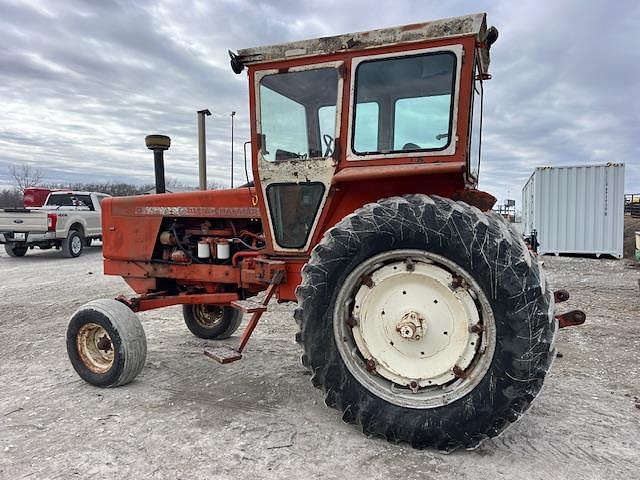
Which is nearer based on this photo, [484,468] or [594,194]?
[484,468]

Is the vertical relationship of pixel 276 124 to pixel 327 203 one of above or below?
above

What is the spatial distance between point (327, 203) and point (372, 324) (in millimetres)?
934

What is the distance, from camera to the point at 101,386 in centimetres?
388

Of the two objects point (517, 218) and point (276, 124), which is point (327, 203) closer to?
point (276, 124)

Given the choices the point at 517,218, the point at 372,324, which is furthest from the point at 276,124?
the point at 517,218

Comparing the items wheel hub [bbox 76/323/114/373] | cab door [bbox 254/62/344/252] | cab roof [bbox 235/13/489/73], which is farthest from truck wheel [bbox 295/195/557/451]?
wheel hub [bbox 76/323/114/373]

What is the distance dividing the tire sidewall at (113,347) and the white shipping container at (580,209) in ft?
42.6

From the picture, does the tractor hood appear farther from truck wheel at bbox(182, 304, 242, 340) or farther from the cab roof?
the cab roof

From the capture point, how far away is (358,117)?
3365 millimetres

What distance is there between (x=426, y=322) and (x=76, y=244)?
555 inches

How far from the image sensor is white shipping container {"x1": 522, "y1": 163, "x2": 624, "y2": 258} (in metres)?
13.6

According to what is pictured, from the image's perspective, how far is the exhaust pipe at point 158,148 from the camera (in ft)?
15.0

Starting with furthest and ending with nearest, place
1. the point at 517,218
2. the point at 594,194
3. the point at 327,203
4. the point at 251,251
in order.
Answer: the point at 517,218 < the point at 594,194 < the point at 251,251 < the point at 327,203

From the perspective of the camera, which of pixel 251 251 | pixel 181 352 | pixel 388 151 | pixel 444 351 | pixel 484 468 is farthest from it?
pixel 181 352
